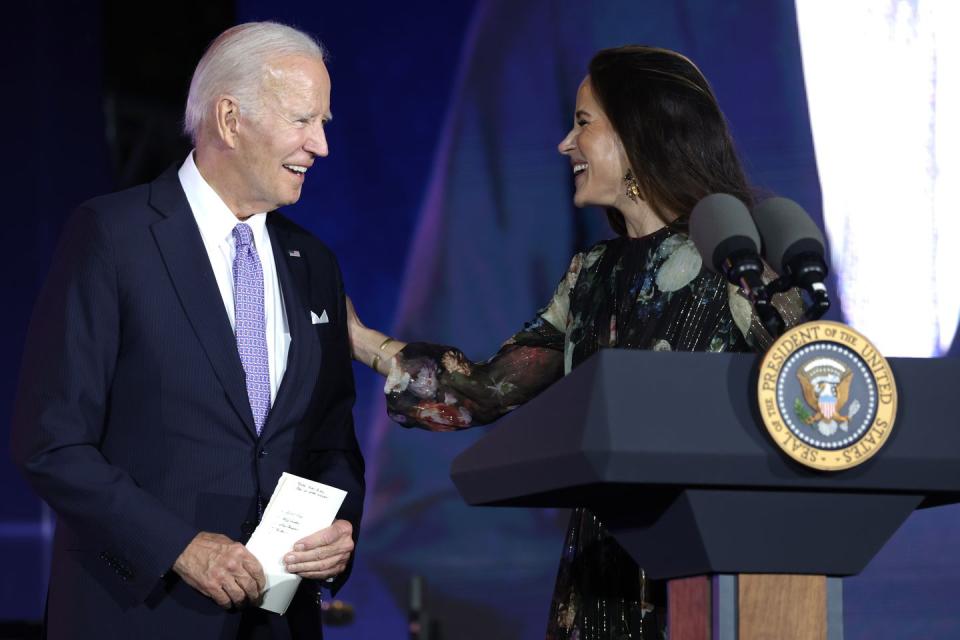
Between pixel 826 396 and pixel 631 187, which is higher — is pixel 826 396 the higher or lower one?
the lower one

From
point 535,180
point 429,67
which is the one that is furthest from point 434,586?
point 429,67

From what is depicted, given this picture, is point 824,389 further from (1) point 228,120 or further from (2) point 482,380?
(1) point 228,120

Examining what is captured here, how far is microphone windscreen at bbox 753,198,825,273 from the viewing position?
1334mm

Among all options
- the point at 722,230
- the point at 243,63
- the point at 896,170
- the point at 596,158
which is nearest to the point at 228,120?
the point at 243,63

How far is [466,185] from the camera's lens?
378 centimetres

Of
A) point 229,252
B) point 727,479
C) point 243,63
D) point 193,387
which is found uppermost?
point 243,63

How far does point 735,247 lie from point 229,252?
1115 mm

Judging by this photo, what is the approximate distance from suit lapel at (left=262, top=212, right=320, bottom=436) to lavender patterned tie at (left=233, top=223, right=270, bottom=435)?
2cm

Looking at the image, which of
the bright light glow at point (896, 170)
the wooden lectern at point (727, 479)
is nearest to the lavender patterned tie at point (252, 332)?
the wooden lectern at point (727, 479)

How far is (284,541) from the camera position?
78.2 inches

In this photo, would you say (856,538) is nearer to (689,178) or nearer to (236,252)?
(689,178)

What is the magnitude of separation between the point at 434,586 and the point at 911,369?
2632mm

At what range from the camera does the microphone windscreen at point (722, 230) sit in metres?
1.34

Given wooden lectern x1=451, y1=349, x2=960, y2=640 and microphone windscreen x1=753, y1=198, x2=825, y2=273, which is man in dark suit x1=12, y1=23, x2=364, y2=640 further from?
microphone windscreen x1=753, y1=198, x2=825, y2=273
